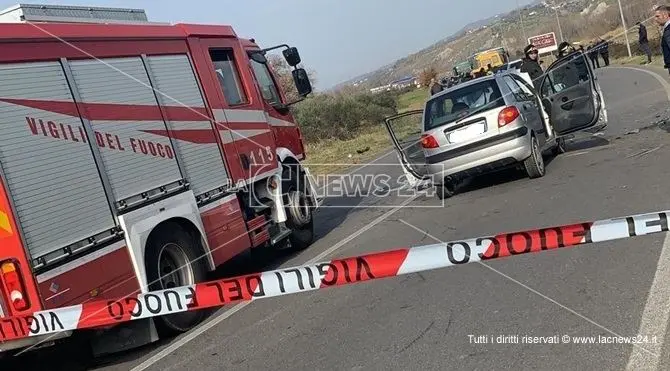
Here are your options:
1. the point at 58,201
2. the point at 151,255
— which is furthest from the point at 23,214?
the point at 151,255

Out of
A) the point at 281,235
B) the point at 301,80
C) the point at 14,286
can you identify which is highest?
the point at 301,80

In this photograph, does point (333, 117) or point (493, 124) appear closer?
point (493, 124)

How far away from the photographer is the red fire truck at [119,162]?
5344mm

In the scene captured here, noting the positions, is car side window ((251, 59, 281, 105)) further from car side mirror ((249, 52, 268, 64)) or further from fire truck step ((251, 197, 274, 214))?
fire truck step ((251, 197, 274, 214))

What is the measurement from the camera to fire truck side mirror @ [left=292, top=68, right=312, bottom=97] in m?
10.6

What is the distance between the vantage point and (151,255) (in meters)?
6.44

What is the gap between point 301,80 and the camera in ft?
34.9

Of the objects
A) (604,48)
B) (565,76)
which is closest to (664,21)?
(565,76)

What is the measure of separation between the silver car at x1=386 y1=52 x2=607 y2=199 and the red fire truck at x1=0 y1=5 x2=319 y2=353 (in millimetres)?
2872

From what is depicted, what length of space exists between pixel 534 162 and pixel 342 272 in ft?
22.5

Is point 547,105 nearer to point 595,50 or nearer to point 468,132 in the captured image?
point 595,50

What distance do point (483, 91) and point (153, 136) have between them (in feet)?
18.4

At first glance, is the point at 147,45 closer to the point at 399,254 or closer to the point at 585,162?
the point at 399,254

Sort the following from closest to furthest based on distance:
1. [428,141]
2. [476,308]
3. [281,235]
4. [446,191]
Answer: [476,308] < [281,235] < [428,141] < [446,191]
